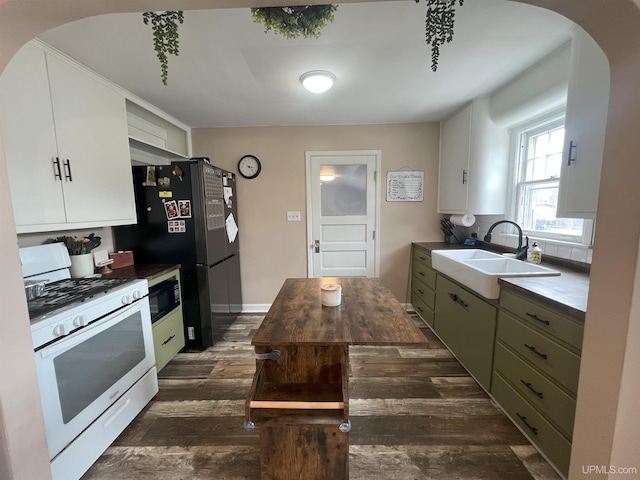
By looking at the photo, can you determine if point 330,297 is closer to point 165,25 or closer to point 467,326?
point 467,326

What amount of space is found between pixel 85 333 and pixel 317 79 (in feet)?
6.98

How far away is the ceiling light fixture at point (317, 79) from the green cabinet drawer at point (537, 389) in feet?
7.25

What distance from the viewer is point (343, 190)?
10.4 feet

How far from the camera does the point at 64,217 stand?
1583 millimetres

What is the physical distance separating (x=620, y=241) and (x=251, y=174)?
306 centimetres

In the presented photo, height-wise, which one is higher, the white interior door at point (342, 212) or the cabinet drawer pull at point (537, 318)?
the white interior door at point (342, 212)

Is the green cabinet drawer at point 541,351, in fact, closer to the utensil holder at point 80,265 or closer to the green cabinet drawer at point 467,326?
the green cabinet drawer at point 467,326

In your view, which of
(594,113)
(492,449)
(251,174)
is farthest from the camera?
(251,174)

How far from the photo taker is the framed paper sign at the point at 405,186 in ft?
10.2

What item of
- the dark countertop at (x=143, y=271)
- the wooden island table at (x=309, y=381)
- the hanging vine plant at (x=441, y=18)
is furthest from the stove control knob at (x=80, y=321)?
the hanging vine plant at (x=441, y=18)

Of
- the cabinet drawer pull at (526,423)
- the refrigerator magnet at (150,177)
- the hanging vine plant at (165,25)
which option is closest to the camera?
the hanging vine plant at (165,25)

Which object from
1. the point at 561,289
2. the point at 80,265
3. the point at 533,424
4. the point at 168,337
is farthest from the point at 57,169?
the point at 533,424

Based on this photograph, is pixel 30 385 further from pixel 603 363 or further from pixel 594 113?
pixel 594 113

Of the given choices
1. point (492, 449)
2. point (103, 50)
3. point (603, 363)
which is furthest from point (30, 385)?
point (492, 449)
